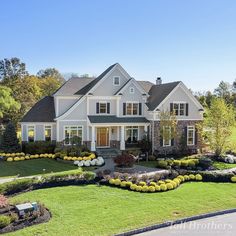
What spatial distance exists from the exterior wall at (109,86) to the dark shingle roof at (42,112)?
5.06m

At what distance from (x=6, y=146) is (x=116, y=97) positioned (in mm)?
11677

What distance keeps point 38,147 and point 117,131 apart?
8147 mm

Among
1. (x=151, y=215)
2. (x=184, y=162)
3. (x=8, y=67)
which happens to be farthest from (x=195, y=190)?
(x=8, y=67)

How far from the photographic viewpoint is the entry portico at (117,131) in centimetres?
2875

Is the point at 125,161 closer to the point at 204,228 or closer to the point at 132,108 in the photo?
the point at 132,108

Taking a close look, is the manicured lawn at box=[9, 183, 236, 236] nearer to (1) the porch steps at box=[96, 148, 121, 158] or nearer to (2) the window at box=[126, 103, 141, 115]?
(1) the porch steps at box=[96, 148, 121, 158]

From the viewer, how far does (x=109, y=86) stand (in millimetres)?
30062

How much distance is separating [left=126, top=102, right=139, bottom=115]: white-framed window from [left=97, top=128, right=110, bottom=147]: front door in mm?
2964

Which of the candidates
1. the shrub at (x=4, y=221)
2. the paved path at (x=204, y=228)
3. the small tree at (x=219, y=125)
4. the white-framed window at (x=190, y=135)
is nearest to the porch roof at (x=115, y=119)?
the white-framed window at (x=190, y=135)

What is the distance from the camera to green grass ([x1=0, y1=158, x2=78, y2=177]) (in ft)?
67.5

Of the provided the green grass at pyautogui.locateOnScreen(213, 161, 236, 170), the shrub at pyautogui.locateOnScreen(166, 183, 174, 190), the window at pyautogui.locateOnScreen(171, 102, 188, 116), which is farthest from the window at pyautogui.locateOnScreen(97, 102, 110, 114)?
the shrub at pyautogui.locateOnScreen(166, 183, 174, 190)

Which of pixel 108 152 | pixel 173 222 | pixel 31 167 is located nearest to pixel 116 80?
pixel 108 152

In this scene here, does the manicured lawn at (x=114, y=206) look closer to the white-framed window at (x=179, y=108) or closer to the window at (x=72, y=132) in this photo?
the window at (x=72, y=132)

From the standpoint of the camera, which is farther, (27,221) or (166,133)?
(166,133)
